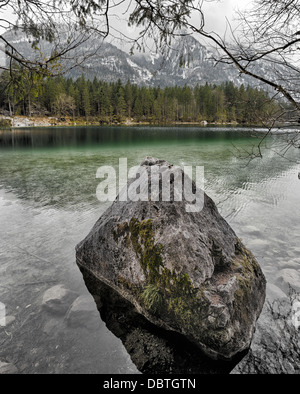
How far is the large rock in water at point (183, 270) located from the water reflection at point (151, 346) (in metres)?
0.11

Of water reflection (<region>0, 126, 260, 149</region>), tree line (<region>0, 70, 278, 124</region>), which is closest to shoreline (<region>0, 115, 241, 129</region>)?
tree line (<region>0, 70, 278, 124</region>)

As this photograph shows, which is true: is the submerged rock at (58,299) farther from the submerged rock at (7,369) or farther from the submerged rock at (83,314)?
the submerged rock at (7,369)

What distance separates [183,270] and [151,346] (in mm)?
1151

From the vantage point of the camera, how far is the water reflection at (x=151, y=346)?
2.99 meters

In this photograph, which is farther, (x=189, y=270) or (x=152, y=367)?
(x=189, y=270)

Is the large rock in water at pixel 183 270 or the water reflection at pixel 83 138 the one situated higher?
the water reflection at pixel 83 138

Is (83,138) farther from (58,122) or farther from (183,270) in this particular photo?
(58,122)

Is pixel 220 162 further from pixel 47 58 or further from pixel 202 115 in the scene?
pixel 202 115

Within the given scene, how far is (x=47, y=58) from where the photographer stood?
3.08 meters

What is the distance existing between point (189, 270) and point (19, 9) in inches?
181

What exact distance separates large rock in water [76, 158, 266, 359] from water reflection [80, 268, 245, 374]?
4.4 inches

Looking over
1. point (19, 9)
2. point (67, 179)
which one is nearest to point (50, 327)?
point (19, 9)

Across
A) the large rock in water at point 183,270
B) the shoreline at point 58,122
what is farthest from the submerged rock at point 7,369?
the shoreline at point 58,122

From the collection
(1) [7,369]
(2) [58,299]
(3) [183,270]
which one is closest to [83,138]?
(2) [58,299]
